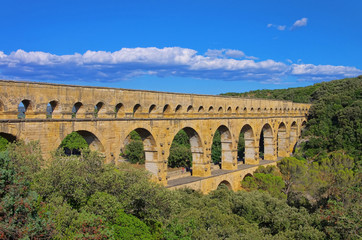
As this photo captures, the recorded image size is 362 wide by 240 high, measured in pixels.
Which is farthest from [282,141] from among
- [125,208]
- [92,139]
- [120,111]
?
[125,208]

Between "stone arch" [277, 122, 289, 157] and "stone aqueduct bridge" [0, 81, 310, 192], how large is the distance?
2.61 metres

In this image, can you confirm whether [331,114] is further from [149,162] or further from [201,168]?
[149,162]

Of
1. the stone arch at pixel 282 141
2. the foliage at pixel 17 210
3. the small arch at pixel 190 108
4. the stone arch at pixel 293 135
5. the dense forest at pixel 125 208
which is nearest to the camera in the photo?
the foliage at pixel 17 210

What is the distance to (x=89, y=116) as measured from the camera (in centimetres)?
2023

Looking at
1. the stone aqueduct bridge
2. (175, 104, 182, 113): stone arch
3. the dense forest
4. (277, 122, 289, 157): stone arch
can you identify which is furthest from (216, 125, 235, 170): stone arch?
(277, 122, 289, 157): stone arch

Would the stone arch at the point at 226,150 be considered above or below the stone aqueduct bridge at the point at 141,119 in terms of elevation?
below

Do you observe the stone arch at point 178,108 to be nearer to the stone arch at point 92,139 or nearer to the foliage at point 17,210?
the stone arch at point 92,139

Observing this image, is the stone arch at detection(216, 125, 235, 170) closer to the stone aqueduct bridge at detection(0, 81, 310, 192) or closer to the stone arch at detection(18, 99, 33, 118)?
the stone aqueduct bridge at detection(0, 81, 310, 192)

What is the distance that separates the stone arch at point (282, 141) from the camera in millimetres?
A: 45219

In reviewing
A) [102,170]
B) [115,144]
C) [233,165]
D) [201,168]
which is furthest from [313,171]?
[102,170]

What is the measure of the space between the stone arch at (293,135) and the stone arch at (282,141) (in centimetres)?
353

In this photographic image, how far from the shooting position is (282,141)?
148 ft

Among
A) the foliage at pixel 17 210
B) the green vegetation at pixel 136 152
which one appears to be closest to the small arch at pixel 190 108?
the foliage at pixel 17 210

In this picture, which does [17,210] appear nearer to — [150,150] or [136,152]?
[150,150]
